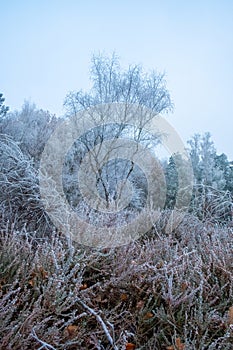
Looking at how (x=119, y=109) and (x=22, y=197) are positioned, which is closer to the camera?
(x=22, y=197)

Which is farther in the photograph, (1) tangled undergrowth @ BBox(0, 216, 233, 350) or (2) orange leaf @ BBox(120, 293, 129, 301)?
(2) orange leaf @ BBox(120, 293, 129, 301)

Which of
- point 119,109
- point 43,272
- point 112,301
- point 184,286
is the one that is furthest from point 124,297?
point 119,109

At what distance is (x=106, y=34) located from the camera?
12062 mm

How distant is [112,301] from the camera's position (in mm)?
3119

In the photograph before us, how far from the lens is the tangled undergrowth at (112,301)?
7.74 feet

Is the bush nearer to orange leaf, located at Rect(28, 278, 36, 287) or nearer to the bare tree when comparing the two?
orange leaf, located at Rect(28, 278, 36, 287)

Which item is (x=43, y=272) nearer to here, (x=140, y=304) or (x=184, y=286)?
(x=140, y=304)

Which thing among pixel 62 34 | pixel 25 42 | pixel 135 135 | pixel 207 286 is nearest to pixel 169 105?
pixel 135 135

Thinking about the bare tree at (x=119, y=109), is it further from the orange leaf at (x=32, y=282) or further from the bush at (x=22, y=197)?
the orange leaf at (x=32, y=282)

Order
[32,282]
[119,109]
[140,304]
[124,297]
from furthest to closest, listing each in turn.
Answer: [119,109], [124,297], [140,304], [32,282]

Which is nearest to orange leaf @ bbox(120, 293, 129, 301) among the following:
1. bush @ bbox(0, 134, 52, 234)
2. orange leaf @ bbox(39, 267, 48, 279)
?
orange leaf @ bbox(39, 267, 48, 279)

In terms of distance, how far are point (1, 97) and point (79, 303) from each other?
14059 mm

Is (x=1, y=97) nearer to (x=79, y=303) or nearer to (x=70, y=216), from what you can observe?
(x=70, y=216)

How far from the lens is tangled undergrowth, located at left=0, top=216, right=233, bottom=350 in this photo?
2.36m
